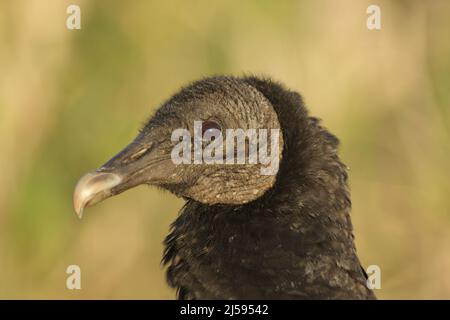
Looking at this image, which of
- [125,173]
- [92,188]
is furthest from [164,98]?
Answer: [92,188]

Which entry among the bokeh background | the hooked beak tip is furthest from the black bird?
the bokeh background

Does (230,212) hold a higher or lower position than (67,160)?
lower

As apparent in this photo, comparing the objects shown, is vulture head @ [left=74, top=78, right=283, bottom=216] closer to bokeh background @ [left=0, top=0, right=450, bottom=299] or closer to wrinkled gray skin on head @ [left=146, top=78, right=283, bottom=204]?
wrinkled gray skin on head @ [left=146, top=78, right=283, bottom=204]

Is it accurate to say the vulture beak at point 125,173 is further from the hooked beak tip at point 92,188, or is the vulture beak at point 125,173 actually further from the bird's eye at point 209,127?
the bird's eye at point 209,127

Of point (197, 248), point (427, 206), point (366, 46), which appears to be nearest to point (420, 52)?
point (366, 46)
